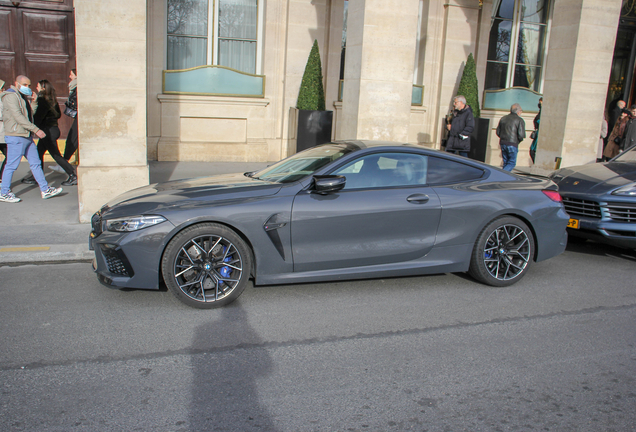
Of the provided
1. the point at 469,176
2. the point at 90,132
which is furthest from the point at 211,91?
the point at 469,176

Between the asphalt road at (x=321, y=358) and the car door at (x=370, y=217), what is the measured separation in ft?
1.38

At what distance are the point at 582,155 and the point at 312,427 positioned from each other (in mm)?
10802

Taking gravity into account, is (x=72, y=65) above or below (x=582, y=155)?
above

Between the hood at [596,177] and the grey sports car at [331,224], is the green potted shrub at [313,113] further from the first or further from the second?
the grey sports car at [331,224]

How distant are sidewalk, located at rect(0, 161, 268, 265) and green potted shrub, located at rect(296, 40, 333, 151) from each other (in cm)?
349

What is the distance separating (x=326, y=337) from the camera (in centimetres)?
429

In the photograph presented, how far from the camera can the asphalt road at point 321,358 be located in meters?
3.17

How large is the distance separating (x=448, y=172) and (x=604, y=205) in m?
2.57

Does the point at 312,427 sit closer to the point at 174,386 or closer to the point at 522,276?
the point at 174,386

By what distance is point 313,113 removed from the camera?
13.2m

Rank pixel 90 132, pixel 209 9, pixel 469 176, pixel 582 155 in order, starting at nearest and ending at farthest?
pixel 469 176 < pixel 90 132 < pixel 582 155 < pixel 209 9

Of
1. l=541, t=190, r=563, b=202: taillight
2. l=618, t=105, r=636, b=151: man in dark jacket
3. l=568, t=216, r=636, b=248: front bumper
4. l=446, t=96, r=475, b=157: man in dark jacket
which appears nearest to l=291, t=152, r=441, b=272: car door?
l=541, t=190, r=563, b=202: taillight

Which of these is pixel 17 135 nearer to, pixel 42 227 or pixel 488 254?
pixel 42 227

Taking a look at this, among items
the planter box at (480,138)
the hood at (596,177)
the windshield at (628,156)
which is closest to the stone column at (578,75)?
the planter box at (480,138)
